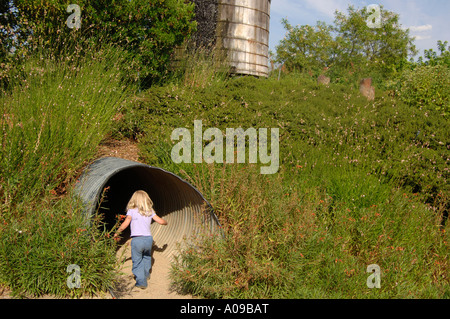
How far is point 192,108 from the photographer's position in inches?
300

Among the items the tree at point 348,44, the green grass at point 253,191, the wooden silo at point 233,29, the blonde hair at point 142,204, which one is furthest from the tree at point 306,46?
the blonde hair at point 142,204

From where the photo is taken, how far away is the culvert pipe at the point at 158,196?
457 cm

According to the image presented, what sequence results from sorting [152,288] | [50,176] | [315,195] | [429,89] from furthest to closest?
1. [429,89]
2. [315,195]
3. [50,176]
4. [152,288]

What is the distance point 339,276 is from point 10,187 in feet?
12.5

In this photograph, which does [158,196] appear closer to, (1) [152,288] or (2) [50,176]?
(2) [50,176]

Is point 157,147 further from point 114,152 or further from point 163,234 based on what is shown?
point 163,234

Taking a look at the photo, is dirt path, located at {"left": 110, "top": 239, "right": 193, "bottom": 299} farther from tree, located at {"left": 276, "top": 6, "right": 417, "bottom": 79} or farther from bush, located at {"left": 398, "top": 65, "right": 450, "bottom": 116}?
tree, located at {"left": 276, "top": 6, "right": 417, "bottom": 79}

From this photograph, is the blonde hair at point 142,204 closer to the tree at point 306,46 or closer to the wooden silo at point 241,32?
the wooden silo at point 241,32

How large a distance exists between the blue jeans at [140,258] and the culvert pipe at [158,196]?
36cm

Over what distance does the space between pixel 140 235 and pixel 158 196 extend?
5.37ft

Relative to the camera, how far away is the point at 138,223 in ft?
15.8

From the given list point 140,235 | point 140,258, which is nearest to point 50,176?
point 140,235
